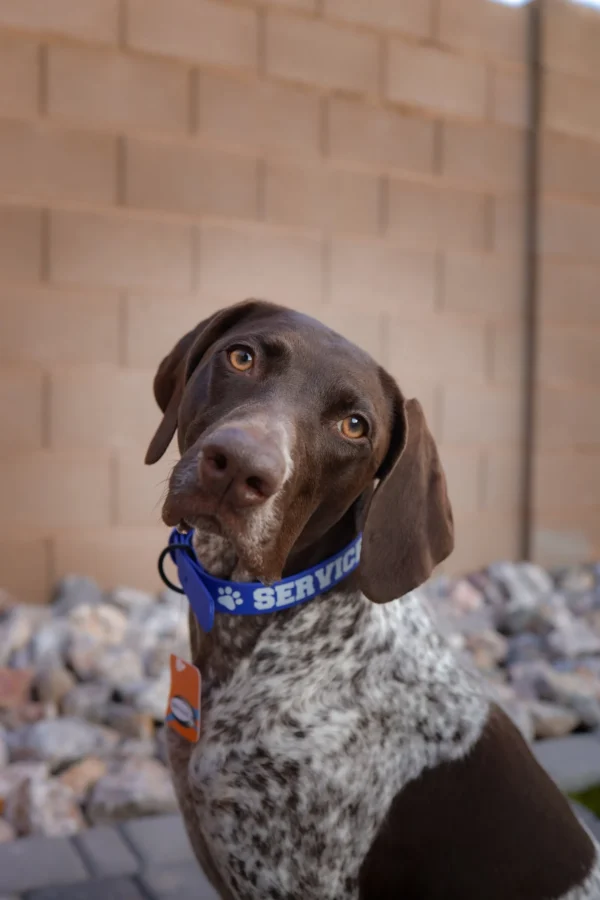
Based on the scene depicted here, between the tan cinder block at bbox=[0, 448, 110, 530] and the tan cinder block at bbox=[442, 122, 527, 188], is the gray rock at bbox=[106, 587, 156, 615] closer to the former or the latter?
the tan cinder block at bbox=[0, 448, 110, 530]

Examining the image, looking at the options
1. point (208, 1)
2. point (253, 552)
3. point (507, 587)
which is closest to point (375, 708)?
point (253, 552)

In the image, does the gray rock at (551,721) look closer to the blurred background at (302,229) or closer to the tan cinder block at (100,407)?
the blurred background at (302,229)

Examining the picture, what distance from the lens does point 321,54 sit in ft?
15.7

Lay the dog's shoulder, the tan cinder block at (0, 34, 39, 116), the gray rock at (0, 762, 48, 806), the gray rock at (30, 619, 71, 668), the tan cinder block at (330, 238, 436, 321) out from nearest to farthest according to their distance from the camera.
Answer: the dog's shoulder
the gray rock at (0, 762, 48, 806)
the gray rock at (30, 619, 71, 668)
the tan cinder block at (0, 34, 39, 116)
the tan cinder block at (330, 238, 436, 321)

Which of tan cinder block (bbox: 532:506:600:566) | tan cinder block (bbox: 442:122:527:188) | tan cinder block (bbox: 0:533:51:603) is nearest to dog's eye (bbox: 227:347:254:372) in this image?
tan cinder block (bbox: 0:533:51:603)

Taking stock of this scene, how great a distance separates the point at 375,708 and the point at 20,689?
209 cm

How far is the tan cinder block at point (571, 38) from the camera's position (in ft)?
17.8

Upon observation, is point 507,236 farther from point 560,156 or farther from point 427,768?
point 427,768

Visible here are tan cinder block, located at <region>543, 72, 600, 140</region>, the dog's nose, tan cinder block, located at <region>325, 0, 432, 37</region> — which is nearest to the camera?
the dog's nose

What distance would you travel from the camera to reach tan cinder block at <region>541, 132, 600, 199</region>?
5504 millimetres

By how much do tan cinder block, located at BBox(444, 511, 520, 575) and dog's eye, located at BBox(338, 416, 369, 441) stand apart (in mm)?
3507

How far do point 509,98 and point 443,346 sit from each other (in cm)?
153

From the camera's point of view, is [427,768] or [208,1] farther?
[208,1]

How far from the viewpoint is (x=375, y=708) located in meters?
1.82
